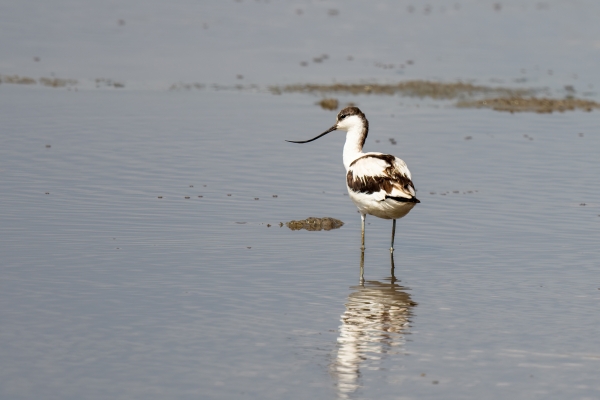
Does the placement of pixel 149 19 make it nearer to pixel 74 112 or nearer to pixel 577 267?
pixel 74 112

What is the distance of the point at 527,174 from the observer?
46.3 feet

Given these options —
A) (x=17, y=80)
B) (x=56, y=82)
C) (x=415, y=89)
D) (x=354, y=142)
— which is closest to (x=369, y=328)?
(x=354, y=142)

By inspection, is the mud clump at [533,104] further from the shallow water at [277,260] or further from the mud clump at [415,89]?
the shallow water at [277,260]

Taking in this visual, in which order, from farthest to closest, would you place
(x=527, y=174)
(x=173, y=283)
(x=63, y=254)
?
1. (x=527, y=174)
2. (x=63, y=254)
3. (x=173, y=283)

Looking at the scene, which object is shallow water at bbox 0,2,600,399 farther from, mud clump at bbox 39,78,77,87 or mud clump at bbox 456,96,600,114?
mud clump at bbox 456,96,600,114

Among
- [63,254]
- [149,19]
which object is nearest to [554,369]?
[63,254]

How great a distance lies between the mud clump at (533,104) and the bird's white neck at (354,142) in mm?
8532

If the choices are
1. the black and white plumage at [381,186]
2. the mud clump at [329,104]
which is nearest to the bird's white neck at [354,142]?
the black and white plumage at [381,186]

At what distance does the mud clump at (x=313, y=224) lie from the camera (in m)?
11.1

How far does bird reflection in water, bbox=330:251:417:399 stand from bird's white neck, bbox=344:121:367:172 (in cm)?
193

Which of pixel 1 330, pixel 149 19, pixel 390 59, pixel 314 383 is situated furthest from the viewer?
pixel 149 19

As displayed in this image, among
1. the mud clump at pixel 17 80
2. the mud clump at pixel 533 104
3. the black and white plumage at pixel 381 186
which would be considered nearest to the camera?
the black and white plumage at pixel 381 186

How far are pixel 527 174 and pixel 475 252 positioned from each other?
403 centimetres

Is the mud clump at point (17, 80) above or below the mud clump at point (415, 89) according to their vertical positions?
below
